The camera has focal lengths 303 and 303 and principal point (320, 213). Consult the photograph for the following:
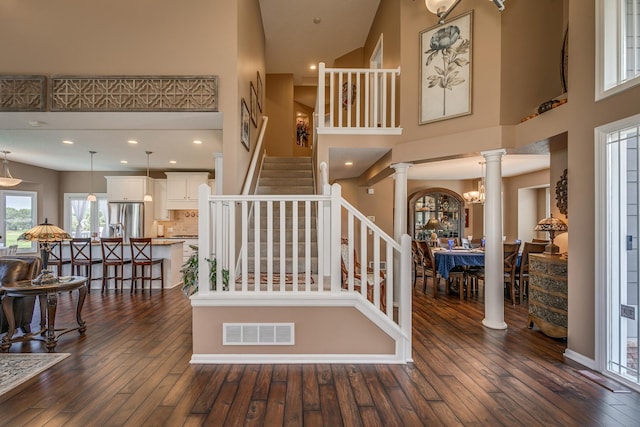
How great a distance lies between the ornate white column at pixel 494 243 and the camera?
379 cm

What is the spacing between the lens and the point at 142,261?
5.68 meters

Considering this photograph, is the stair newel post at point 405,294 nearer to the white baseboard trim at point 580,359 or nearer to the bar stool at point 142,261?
the white baseboard trim at point 580,359

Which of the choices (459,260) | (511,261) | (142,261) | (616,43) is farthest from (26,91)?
(511,261)

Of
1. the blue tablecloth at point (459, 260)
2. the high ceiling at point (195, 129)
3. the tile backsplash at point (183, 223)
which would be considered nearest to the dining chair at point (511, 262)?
the blue tablecloth at point (459, 260)

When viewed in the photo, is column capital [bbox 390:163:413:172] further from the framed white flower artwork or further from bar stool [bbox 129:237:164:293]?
bar stool [bbox 129:237:164:293]

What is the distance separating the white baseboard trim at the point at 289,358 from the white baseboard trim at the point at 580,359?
63.5 inches

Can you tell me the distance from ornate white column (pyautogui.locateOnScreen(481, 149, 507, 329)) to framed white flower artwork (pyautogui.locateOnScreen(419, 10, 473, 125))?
80cm

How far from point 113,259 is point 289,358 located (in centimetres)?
479

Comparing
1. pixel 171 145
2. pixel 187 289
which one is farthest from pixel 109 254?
pixel 187 289

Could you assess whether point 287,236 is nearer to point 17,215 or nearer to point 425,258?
point 425,258

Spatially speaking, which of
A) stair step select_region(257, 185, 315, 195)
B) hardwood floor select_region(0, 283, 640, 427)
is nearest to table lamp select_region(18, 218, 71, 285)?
hardwood floor select_region(0, 283, 640, 427)

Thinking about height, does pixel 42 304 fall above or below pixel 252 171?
below

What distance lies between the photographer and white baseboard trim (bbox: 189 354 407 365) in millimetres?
2770

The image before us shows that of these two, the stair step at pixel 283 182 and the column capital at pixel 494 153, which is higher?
the column capital at pixel 494 153
